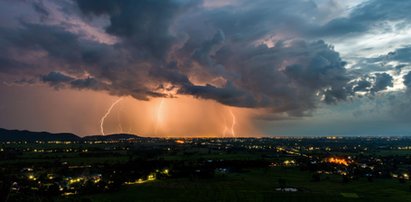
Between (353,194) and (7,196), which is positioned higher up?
(7,196)

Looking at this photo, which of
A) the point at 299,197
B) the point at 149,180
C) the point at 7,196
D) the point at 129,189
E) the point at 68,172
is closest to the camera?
the point at 7,196

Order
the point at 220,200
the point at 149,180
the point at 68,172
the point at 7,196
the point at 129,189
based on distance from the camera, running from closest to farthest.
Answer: the point at 7,196 < the point at 220,200 < the point at 129,189 < the point at 149,180 < the point at 68,172

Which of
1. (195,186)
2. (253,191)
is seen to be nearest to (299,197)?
(253,191)

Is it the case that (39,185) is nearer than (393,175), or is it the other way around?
(39,185)

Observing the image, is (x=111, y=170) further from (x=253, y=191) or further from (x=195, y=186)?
(x=253, y=191)

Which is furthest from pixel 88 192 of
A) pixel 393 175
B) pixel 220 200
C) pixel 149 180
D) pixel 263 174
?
pixel 393 175

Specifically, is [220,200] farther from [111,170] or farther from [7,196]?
[111,170]

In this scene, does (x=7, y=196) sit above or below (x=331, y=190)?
above
